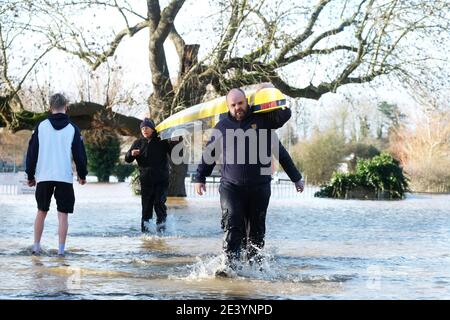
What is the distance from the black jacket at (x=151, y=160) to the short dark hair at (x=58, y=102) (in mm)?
3210

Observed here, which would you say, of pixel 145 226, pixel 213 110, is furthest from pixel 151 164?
pixel 213 110

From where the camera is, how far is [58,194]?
35.8 feet

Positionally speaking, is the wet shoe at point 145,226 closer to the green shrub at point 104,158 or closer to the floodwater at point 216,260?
the floodwater at point 216,260

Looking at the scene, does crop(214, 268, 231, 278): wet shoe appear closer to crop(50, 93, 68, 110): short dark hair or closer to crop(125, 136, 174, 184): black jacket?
crop(50, 93, 68, 110): short dark hair

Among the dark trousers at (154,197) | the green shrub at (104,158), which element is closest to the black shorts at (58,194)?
the dark trousers at (154,197)

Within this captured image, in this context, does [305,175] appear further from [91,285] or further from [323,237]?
[91,285]

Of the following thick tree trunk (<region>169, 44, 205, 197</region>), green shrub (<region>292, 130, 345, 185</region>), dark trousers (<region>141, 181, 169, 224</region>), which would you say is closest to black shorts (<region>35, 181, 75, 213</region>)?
dark trousers (<region>141, 181, 169, 224</region>)

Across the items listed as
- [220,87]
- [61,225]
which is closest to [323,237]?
[61,225]

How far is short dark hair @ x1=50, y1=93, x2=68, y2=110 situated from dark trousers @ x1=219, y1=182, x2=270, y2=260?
102 inches

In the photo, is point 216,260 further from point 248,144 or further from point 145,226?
point 145,226

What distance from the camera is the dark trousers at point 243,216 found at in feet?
30.5

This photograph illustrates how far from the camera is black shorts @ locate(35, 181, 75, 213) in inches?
429

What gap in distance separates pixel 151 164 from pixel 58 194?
3368mm

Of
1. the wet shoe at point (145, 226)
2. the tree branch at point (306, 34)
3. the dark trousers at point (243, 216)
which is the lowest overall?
the wet shoe at point (145, 226)
